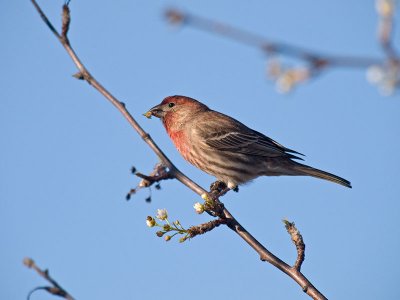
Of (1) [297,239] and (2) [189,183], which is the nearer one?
(2) [189,183]

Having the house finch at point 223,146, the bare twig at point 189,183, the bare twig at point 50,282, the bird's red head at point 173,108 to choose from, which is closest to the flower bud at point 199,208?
the bare twig at point 189,183

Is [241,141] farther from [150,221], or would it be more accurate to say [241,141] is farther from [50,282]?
[50,282]

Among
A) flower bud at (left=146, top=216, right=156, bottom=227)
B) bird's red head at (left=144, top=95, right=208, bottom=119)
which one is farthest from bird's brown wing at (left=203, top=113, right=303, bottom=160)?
Result: flower bud at (left=146, top=216, right=156, bottom=227)

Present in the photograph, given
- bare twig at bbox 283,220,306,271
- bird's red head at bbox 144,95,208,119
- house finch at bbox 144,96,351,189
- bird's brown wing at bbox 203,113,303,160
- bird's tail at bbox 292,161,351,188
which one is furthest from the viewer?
bird's red head at bbox 144,95,208,119

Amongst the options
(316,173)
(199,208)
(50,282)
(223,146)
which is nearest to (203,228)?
(199,208)

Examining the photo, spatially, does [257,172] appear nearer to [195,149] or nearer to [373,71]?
[195,149]

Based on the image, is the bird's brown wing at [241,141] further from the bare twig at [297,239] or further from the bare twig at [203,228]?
the bare twig at [203,228]

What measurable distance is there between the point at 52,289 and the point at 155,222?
5.57 ft

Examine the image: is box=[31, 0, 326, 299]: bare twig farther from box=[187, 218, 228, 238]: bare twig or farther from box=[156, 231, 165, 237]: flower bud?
box=[156, 231, 165, 237]: flower bud

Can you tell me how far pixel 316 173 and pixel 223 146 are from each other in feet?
4.96

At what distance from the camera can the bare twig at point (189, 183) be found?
3.79 meters

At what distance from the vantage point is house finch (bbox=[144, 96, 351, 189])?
26.2ft

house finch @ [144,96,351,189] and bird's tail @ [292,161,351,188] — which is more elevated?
house finch @ [144,96,351,189]

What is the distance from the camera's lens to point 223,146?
8.42 m
